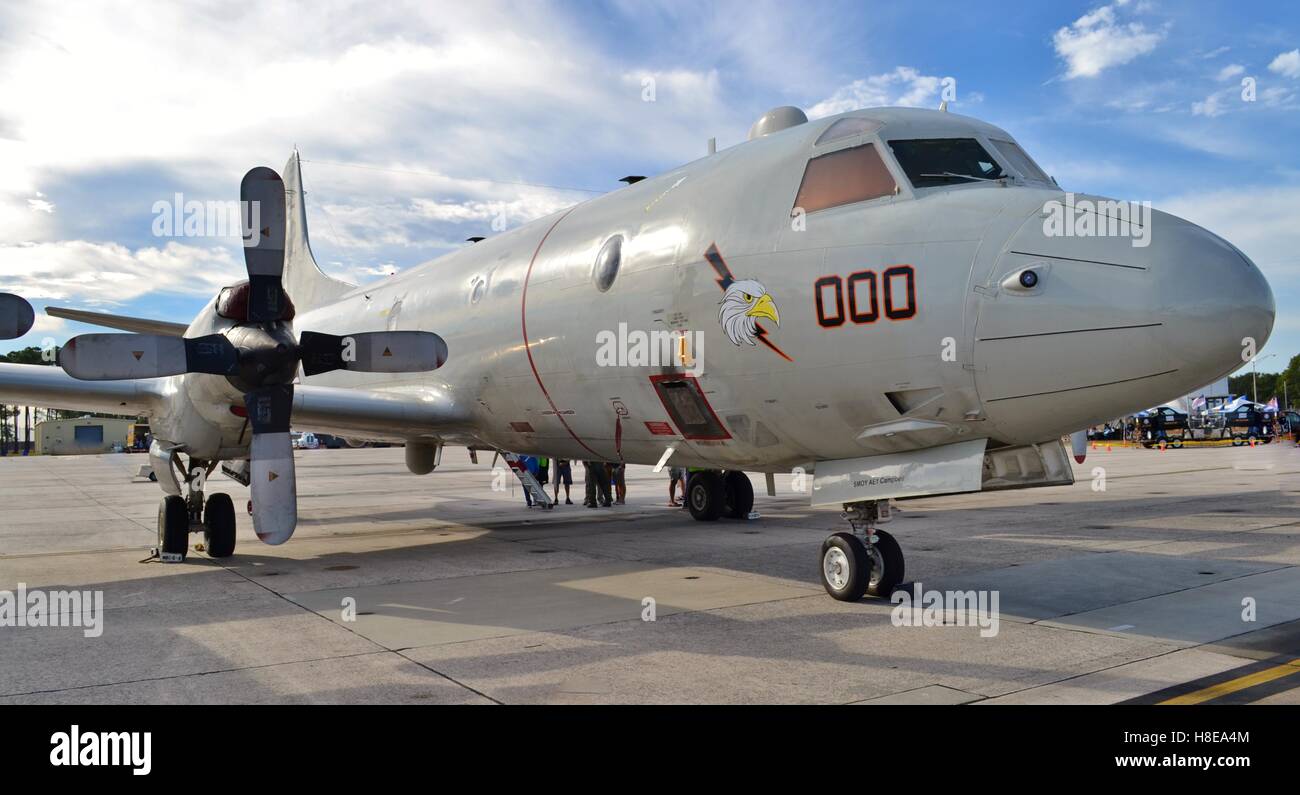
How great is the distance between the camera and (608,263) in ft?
30.4

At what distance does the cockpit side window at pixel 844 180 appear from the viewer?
7.22 m

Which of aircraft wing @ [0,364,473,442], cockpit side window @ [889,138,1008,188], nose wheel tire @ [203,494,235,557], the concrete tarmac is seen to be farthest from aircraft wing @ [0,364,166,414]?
cockpit side window @ [889,138,1008,188]

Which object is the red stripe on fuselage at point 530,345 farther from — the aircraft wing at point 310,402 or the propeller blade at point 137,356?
the propeller blade at point 137,356

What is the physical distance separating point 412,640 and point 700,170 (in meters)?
5.17

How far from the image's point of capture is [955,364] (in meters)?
6.44

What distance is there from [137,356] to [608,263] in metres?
4.67

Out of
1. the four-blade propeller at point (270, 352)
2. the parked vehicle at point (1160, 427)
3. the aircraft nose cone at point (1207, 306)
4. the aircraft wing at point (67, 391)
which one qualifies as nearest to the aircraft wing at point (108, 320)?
the aircraft wing at point (67, 391)

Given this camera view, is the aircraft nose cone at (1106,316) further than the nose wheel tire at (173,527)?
No

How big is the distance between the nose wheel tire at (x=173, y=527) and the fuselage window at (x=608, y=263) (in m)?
6.65

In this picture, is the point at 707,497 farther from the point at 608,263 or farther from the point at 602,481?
the point at 608,263
